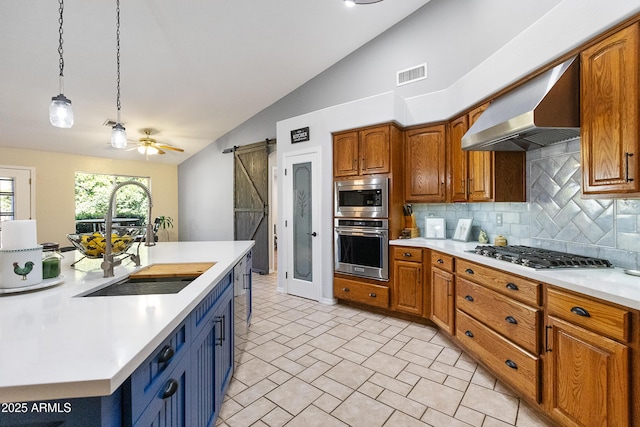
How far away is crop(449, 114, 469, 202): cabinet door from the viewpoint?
2.99 metres

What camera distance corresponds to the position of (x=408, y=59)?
3916 mm

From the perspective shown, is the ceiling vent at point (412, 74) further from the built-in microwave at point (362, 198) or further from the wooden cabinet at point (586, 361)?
the wooden cabinet at point (586, 361)

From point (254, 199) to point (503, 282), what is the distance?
185 inches

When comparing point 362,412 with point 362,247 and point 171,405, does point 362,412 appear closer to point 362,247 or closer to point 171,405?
point 171,405

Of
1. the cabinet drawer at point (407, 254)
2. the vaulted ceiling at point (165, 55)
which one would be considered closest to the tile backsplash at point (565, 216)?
the cabinet drawer at point (407, 254)

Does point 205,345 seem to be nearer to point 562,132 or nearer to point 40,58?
point 562,132

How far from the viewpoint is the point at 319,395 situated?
196cm

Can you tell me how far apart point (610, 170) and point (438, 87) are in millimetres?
2473

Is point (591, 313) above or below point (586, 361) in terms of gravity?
above

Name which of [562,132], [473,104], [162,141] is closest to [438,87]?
[473,104]

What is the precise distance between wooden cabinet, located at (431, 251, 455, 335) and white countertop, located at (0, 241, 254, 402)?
2175 millimetres

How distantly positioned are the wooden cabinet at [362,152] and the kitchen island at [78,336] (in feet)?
8.30

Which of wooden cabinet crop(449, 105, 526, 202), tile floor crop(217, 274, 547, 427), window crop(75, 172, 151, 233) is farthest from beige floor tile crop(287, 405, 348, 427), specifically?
window crop(75, 172, 151, 233)

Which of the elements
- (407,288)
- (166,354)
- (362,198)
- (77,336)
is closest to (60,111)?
(77,336)
